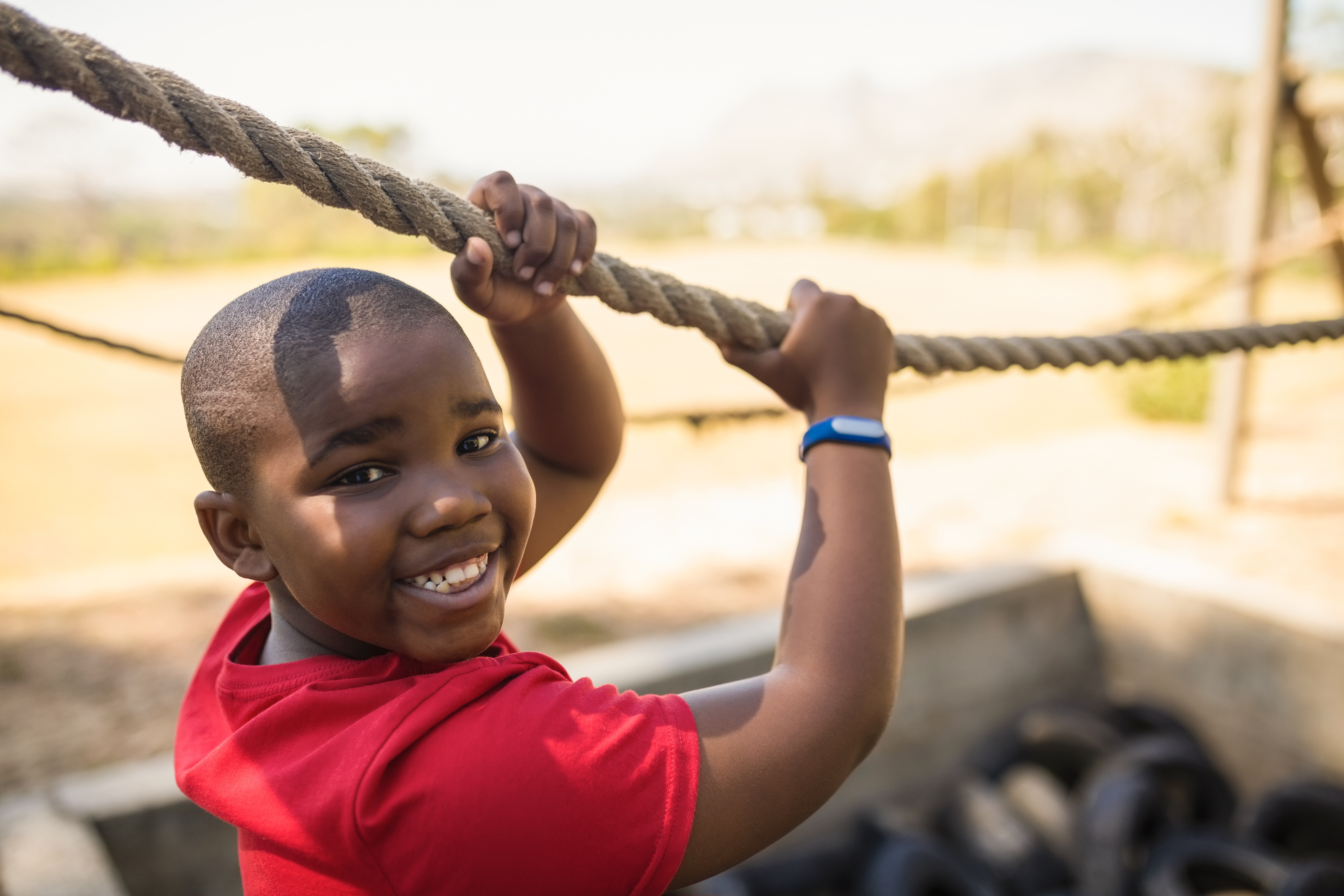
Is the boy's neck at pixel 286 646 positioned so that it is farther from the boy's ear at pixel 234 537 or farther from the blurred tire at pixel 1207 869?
the blurred tire at pixel 1207 869

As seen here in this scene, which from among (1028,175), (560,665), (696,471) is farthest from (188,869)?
(1028,175)

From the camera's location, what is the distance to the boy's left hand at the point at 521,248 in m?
1.01

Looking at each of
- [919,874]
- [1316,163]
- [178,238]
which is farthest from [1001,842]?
[178,238]

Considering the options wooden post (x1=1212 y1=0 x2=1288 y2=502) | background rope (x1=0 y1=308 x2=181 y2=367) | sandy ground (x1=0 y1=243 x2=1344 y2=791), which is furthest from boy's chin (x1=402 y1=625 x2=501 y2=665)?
wooden post (x1=1212 y1=0 x2=1288 y2=502)

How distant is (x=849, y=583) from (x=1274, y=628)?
9.55 ft

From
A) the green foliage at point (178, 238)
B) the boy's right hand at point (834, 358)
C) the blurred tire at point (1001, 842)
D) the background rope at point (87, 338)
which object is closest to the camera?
the boy's right hand at point (834, 358)

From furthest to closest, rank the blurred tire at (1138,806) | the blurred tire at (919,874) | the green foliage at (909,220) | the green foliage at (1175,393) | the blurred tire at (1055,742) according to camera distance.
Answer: the green foliage at (909,220) → the green foliage at (1175,393) → the blurred tire at (1055,742) → the blurred tire at (1138,806) → the blurred tire at (919,874)

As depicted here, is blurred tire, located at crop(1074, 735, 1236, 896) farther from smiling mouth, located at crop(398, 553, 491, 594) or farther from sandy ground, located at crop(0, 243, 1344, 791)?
smiling mouth, located at crop(398, 553, 491, 594)

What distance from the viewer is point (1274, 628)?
3172 millimetres

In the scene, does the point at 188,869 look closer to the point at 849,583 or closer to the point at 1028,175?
the point at 849,583

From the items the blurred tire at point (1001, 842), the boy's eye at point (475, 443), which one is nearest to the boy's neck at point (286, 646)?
the boy's eye at point (475, 443)

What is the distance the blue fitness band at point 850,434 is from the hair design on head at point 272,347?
1.37ft

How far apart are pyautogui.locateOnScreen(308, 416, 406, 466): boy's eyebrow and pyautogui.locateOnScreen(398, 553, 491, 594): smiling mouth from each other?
0.13 m

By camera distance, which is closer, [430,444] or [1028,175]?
[430,444]
